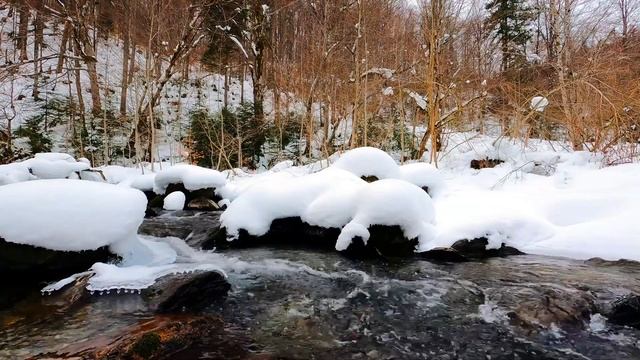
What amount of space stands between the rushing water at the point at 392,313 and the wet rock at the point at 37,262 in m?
0.37

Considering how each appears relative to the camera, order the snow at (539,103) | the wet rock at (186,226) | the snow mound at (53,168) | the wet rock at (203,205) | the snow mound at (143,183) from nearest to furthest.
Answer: the wet rock at (186,226) < the wet rock at (203,205) < the snow at (539,103) < the snow mound at (53,168) < the snow mound at (143,183)

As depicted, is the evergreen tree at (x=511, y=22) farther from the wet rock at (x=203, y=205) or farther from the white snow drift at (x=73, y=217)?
the white snow drift at (x=73, y=217)

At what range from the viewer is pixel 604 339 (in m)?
3.15

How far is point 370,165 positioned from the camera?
776 centimetres

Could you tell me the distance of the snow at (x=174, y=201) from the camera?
28.6 ft

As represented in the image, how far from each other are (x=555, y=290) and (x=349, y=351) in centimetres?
225

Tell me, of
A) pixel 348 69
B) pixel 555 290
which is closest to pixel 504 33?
pixel 348 69

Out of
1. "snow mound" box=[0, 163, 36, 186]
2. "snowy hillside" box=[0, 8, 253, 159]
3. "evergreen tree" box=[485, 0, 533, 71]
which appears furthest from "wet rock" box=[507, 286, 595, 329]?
"evergreen tree" box=[485, 0, 533, 71]

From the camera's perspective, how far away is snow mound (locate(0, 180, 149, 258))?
4168mm

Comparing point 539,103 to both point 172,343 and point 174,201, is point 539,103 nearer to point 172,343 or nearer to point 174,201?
point 174,201

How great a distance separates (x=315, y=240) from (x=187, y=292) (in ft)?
7.72

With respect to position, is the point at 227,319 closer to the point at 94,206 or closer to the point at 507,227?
the point at 94,206

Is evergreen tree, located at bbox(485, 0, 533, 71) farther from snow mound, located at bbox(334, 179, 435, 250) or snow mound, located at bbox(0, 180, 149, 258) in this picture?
snow mound, located at bbox(0, 180, 149, 258)

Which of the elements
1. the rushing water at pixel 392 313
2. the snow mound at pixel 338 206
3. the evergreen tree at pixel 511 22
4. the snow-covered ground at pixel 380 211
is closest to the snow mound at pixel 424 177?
Result: the snow-covered ground at pixel 380 211
